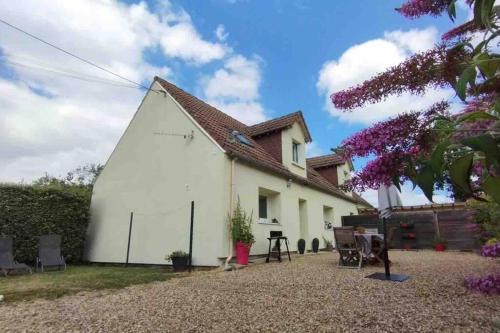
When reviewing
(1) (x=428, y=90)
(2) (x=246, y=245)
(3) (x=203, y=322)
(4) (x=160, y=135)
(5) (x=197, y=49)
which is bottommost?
(3) (x=203, y=322)

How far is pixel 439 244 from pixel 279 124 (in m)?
8.88

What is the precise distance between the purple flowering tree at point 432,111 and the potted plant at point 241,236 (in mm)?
6954

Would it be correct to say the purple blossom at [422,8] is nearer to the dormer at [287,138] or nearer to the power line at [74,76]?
the power line at [74,76]

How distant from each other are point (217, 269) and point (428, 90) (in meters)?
7.22

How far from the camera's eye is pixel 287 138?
43.1 ft

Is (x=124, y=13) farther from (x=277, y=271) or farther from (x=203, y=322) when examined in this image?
(x=203, y=322)

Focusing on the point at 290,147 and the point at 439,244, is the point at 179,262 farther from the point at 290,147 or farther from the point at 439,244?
the point at 439,244

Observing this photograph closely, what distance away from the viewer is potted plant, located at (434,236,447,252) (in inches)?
563

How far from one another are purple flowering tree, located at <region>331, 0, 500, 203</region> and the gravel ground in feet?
6.88

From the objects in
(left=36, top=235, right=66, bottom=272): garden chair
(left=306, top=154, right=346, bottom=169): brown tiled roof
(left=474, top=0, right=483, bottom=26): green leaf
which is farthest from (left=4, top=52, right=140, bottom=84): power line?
(left=306, top=154, right=346, bottom=169): brown tiled roof

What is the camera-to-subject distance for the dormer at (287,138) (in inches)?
506

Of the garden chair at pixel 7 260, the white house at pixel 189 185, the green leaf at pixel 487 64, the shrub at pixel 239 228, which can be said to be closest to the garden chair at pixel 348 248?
the white house at pixel 189 185

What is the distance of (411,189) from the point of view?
65.4 inches

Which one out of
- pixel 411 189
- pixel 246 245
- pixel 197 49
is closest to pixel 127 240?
pixel 246 245
